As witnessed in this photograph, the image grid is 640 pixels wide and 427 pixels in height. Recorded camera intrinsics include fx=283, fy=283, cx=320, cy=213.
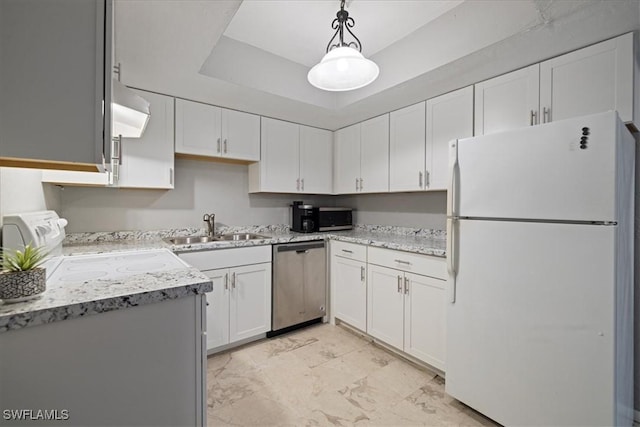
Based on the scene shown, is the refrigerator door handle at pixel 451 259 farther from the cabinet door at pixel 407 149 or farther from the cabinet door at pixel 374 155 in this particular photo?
the cabinet door at pixel 374 155

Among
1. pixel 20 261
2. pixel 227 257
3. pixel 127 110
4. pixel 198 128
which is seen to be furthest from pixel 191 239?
pixel 20 261

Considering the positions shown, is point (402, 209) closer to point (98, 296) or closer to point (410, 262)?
point (410, 262)

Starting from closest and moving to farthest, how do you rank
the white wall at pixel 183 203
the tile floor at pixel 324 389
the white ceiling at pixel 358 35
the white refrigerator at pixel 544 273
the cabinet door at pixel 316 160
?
the white refrigerator at pixel 544 273
the white ceiling at pixel 358 35
the tile floor at pixel 324 389
the white wall at pixel 183 203
the cabinet door at pixel 316 160

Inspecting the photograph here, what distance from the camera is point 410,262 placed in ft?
6.92

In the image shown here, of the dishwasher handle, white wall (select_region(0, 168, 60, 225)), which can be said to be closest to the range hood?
white wall (select_region(0, 168, 60, 225))

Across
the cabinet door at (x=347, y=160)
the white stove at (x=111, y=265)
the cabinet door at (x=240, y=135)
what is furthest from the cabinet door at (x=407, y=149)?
the white stove at (x=111, y=265)

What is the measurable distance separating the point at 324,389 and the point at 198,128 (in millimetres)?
2278

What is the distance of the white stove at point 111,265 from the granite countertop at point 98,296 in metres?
0.11

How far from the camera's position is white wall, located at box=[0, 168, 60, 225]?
1.13 meters

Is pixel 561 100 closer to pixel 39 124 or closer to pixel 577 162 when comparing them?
pixel 577 162

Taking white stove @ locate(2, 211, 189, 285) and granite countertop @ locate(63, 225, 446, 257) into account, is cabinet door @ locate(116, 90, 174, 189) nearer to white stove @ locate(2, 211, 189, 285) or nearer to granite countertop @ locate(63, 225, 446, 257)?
granite countertop @ locate(63, 225, 446, 257)

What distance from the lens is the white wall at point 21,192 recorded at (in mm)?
1129

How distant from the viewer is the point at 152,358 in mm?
887

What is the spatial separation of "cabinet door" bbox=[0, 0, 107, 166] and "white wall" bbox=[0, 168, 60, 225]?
0.64 metres
